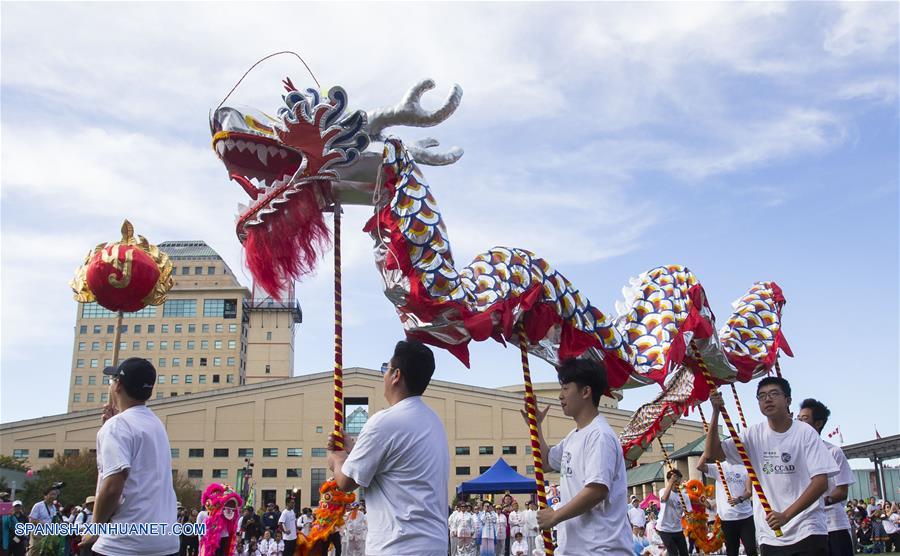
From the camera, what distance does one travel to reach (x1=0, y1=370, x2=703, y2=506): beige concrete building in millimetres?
45250

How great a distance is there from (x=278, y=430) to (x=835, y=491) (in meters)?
43.5

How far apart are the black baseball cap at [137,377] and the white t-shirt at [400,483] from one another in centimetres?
113

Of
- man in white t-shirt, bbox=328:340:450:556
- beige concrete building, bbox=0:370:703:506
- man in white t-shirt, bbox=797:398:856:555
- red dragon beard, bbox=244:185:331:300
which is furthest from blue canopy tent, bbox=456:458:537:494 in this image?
beige concrete building, bbox=0:370:703:506

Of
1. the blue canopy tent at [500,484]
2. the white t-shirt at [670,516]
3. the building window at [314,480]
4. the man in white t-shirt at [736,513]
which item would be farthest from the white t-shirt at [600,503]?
the building window at [314,480]

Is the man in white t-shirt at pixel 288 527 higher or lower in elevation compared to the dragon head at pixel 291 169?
lower

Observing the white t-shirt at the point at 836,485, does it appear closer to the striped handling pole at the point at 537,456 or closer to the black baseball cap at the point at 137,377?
the striped handling pole at the point at 537,456

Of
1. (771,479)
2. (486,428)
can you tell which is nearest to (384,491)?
(771,479)

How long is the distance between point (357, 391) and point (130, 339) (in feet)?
112

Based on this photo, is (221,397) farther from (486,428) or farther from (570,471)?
(570,471)

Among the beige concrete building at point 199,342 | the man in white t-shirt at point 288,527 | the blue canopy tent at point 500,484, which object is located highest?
the beige concrete building at point 199,342

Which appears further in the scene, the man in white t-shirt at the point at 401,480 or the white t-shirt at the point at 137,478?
the white t-shirt at the point at 137,478

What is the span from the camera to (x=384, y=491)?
10.1ft

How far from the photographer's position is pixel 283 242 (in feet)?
18.1

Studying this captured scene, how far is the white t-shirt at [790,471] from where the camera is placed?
436cm
